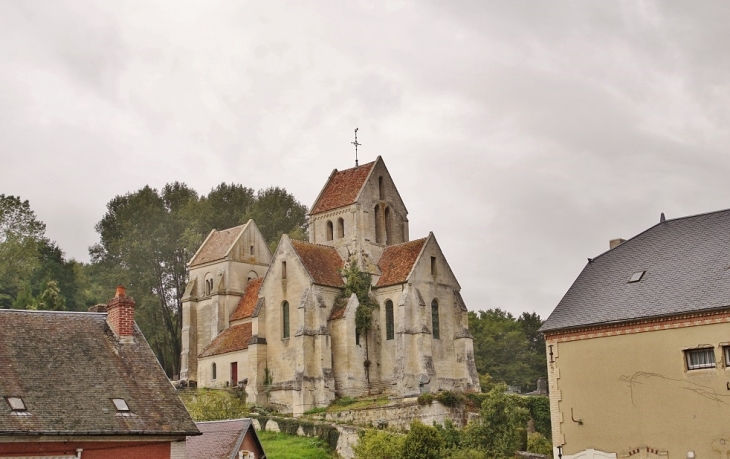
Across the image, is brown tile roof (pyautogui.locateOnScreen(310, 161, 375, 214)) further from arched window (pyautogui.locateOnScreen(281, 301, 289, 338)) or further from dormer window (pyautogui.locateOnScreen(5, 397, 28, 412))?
dormer window (pyautogui.locateOnScreen(5, 397, 28, 412))

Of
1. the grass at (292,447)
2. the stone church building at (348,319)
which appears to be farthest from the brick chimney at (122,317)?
the stone church building at (348,319)

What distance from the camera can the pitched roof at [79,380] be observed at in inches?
1085

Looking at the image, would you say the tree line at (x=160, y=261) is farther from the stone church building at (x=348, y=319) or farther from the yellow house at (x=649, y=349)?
the yellow house at (x=649, y=349)

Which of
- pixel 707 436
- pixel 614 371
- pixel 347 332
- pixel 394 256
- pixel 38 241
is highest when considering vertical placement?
pixel 38 241

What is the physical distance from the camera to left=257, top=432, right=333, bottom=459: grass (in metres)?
49.2

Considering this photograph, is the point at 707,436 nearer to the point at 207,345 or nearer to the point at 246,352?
the point at 246,352

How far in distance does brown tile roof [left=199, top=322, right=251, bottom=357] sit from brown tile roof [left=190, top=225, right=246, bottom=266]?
6.32m

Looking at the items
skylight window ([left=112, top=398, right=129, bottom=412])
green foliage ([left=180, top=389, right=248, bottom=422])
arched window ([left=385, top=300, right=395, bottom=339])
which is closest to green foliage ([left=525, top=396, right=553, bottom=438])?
arched window ([left=385, top=300, right=395, bottom=339])

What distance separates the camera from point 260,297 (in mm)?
64875

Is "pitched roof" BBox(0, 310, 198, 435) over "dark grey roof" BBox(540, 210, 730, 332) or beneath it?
beneath

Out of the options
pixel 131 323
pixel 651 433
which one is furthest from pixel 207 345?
pixel 651 433

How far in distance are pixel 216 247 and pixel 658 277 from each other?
46.9 m

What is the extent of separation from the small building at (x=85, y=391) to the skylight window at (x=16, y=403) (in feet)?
0.09

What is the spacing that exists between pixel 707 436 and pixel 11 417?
66.2ft
